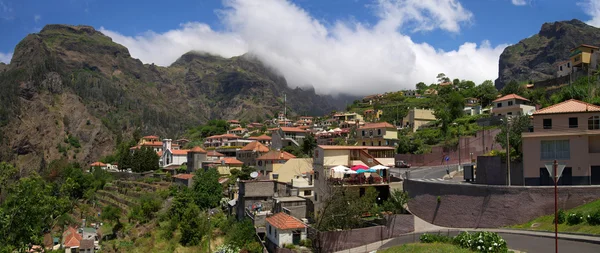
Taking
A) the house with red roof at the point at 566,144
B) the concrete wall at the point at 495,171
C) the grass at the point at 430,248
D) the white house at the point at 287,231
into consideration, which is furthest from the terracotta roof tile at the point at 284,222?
the house with red roof at the point at 566,144

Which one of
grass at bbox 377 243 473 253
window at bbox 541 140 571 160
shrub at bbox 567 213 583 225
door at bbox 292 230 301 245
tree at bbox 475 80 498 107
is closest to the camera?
grass at bbox 377 243 473 253

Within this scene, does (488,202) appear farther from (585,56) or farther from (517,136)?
(585,56)

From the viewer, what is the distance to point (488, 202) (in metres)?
26.9

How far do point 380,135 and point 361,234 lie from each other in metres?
36.6

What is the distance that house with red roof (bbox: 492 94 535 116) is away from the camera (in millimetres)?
58250

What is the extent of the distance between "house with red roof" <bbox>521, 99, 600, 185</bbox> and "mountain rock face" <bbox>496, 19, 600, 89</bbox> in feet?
454

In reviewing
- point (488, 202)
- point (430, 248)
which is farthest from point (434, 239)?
point (488, 202)

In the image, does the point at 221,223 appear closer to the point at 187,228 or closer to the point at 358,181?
the point at 187,228

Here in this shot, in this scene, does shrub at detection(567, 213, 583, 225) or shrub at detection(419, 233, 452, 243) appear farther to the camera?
shrub at detection(419, 233, 452, 243)

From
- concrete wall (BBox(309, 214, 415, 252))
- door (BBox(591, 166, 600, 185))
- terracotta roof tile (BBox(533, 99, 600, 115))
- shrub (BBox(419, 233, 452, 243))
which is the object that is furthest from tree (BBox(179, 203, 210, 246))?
door (BBox(591, 166, 600, 185))

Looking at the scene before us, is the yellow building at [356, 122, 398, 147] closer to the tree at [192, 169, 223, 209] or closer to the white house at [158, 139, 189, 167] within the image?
the tree at [192, 169, 223, 209]

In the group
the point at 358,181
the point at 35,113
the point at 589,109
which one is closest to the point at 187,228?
the point at 358,181

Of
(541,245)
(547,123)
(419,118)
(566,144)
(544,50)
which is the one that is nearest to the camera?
(541,245)

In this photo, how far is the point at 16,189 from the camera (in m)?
31.4
